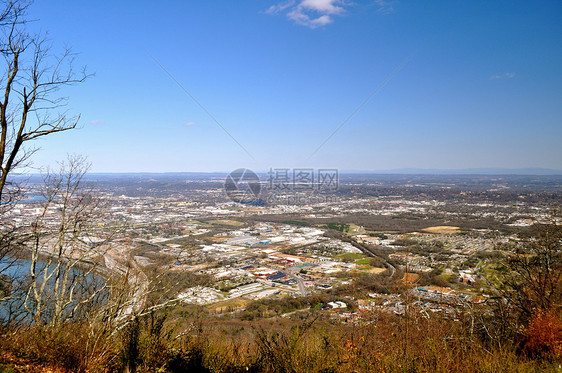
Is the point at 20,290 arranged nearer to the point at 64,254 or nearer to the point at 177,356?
the point at 64,254

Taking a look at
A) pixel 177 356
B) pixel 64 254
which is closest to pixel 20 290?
pixel 64 254

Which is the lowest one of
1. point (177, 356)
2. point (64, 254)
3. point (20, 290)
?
point (177, 356)

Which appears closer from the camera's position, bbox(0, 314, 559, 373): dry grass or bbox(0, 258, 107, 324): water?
bbox(0, 314, 559, 373): dry grass

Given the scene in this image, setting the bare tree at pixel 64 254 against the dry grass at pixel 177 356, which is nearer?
the dry grass at pixel 177 356

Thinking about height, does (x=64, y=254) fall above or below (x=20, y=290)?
above

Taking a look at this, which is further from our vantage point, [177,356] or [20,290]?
[20,290]

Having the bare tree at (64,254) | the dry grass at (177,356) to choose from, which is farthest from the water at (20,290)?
the dry grass at (177,356)

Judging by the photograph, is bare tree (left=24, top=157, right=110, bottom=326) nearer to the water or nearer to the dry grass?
the water

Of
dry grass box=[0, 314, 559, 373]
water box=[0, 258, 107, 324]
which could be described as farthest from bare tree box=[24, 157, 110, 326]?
dry grass box=[0, 314, 559, 373]

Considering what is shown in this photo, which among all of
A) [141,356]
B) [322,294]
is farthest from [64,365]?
[322,294]

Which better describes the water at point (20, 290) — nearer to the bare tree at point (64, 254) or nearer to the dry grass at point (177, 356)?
the bare tree at point (64, 254)

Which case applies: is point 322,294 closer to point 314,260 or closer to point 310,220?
point 314,260
